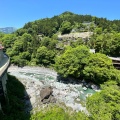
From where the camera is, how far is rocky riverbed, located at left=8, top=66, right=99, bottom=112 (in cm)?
2694

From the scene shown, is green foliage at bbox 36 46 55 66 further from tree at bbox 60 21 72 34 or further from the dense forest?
tree at bbox 60 21 72 34

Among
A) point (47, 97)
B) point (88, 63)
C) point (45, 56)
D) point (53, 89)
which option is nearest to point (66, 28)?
point (45, 56)

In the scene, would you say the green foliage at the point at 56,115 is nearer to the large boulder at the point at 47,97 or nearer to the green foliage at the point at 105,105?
the large boulder at the point at 47,97

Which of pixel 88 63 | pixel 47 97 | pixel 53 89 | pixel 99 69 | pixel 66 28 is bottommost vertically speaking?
pixel 53 89

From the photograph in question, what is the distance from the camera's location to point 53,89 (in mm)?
32406

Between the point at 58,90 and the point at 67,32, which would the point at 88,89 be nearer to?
the point at 58,90

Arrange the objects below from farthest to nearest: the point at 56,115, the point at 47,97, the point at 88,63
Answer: the point at 88,63, the point at 47,97, the point at 56,115

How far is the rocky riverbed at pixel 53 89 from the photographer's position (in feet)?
88.4

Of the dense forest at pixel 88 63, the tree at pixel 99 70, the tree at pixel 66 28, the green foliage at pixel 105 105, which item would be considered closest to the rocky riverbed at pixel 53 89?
the tree at pixel 99 70

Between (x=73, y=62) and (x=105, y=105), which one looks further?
(x=73, y=62)

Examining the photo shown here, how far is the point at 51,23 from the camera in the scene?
81938 mm

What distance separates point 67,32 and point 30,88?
161 ft

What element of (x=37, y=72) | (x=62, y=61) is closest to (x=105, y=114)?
(x=62, y=61)

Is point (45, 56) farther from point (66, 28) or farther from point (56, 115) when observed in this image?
point (66, 28)
